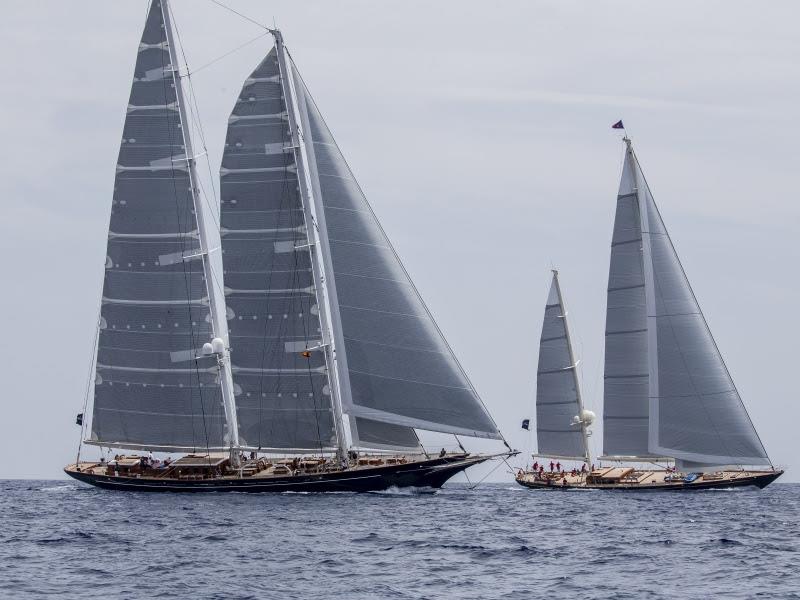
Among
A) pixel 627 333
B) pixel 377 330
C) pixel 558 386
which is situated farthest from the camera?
pixel 558 386

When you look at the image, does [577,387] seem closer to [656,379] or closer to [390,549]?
[656,379]

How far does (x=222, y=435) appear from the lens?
6519 cm

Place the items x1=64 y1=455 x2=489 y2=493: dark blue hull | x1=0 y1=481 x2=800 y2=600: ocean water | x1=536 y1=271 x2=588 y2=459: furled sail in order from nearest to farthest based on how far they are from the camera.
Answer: x1=0 y1=481 x2=800 y2=600: ocean water
x1=64 y1=455 x2=489 y2=493: dark blue hull
x1=536 y1=271 x2=588 y2=459: furled sail

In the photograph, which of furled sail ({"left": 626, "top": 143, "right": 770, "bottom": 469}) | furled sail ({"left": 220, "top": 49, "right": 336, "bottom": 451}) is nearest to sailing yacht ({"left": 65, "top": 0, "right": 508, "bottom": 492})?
furled sail ({"left": 220, "top": 49, "right": 336, "bottom": 451})

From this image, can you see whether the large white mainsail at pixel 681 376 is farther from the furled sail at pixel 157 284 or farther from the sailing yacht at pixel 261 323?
the furled sail at pixel 157 284

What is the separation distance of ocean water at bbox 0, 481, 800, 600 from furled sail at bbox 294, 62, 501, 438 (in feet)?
12.0

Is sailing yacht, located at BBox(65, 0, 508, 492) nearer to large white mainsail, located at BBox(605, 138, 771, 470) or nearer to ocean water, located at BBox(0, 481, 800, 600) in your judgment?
ocean water, located at BBox(0, 481, 800, 600)

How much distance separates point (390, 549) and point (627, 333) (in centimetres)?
3160

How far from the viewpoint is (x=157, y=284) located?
212ft

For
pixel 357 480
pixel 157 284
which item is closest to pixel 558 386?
pixel 357 480

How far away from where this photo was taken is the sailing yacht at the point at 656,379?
224ft

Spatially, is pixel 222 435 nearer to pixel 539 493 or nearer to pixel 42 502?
pixel 42 502

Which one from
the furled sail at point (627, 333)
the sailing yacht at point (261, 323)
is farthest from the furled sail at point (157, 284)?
the furled sail at point (627, 333)

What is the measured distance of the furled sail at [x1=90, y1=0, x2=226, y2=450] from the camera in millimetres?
64312
